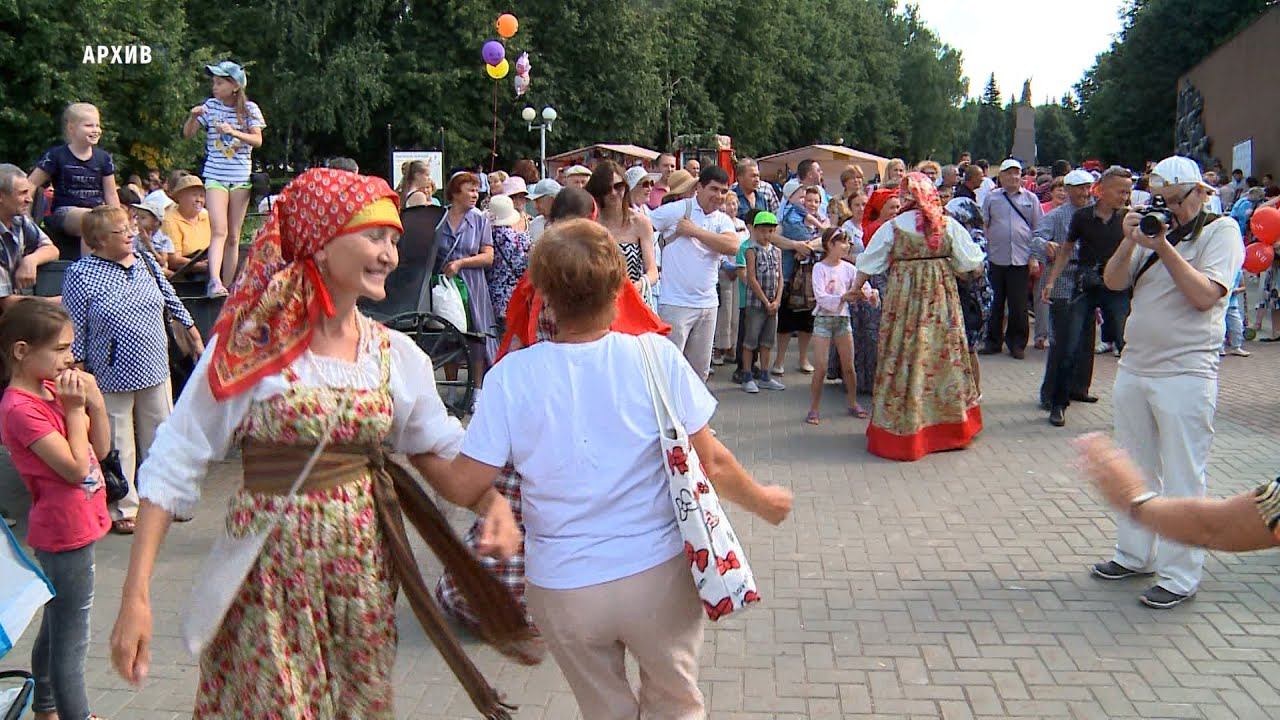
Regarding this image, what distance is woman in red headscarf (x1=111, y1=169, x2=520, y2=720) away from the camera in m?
2.56

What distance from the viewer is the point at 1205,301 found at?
4918 mm

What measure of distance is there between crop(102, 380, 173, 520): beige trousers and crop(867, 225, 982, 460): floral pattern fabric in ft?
16.3

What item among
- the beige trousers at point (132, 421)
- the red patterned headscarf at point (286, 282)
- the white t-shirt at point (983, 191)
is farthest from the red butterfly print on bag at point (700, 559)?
the white t-shirt at point (983, 191)

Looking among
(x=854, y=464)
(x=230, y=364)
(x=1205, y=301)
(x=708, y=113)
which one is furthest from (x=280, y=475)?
(x=708, y=113)

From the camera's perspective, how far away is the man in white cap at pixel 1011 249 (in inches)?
474

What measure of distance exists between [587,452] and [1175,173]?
3652 mm

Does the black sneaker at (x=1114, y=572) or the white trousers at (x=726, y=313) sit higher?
the white trousers at (x=726, y=313)

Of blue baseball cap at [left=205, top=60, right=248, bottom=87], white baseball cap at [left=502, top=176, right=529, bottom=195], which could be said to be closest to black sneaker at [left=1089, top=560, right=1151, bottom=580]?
blue baseball cap at [left=205, top=60, right=248, bottom=87]

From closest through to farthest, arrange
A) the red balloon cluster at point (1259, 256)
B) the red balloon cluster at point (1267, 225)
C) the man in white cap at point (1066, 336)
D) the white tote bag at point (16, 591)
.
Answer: the white tote bag at point (16, 591)
the man in white cap at point (1066, 336)
the red balloon cluster at point (1267, 225)
the red balloon cluster at point (1259, 256)

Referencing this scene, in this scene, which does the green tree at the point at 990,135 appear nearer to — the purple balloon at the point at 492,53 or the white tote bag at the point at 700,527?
the purple balloon at the point at 492,53

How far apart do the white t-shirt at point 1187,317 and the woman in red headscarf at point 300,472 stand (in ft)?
Answer: 12.0

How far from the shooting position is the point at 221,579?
8.41 ft

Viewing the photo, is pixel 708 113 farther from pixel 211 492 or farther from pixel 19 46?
pixel 211 492

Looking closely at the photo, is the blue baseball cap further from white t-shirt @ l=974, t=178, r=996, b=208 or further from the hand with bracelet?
white t-shirt @ l=974, t=178, r=996, b=208
